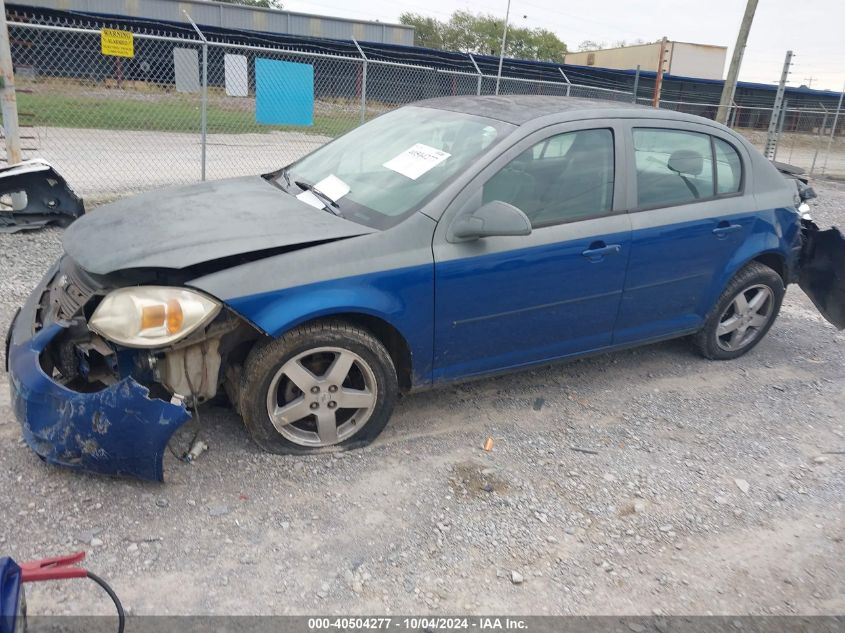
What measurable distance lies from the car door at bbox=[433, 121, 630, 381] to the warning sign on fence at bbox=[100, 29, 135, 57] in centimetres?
568

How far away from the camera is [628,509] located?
3172mm

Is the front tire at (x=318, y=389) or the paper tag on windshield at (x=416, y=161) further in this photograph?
the paper tag on windshield at (x=416, y=161)

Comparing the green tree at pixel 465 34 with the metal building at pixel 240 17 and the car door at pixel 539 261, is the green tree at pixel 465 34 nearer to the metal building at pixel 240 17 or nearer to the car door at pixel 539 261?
the metal building at pixel 240 17

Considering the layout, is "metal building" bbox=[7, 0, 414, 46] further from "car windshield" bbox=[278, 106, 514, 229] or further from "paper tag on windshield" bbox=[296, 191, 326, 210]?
"paper tag on windshield" bbox=[296, 191, 326, 210]

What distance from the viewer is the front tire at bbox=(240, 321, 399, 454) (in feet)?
10.2

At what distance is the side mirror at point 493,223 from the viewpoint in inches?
129

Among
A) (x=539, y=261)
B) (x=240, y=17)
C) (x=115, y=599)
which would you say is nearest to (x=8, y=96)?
(x=539, y=261)

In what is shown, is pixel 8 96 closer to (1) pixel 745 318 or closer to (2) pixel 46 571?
(2) pixel 46 571

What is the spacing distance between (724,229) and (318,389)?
288 centimetres

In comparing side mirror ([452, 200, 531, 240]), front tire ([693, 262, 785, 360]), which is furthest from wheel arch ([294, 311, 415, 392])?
front tire ([693, 262, 785, 360])

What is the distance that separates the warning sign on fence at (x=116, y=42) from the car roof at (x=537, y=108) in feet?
15.1

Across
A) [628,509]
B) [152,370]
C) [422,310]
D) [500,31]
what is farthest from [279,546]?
[500,31]

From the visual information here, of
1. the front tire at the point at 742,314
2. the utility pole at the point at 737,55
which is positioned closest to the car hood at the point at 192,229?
Answer: the front tire at the point at 742,314

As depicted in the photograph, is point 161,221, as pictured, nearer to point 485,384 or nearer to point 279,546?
point 279,546
